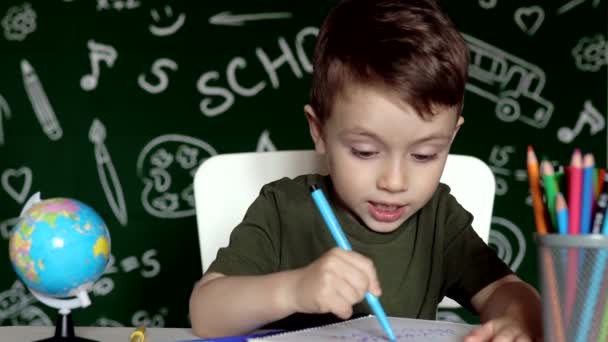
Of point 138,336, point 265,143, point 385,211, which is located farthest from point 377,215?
point 265,143

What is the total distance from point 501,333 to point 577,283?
0.57 ft

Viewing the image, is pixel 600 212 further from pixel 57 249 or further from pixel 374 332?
pixel 57 249

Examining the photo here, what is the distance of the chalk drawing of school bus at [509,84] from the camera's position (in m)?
2.26

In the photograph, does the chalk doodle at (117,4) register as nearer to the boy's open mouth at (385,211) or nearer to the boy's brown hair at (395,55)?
the boy's brown hair at (395,55)

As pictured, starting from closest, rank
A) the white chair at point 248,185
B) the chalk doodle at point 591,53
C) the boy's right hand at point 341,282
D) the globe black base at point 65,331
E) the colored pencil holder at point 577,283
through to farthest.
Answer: the colored pencil holder at point 577,283
the boy's right hand at point 341,282
the globe black base at point 65,331
the white chair at point 248,185
the chalk doodle at point 591,53

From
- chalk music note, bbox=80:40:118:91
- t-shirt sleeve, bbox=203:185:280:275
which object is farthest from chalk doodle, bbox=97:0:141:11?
t-shirt sleeve, bbox=203:185:280:275

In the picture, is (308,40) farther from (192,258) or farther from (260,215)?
(260,215)

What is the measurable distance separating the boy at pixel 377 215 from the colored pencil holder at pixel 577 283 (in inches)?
5.7

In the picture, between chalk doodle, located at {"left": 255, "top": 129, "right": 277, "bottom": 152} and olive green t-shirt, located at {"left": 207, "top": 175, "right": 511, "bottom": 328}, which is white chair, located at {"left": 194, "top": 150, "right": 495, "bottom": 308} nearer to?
olive green t-shirt, located at {"left": 207, "top": 175, "right": 511, "bottom": 328}

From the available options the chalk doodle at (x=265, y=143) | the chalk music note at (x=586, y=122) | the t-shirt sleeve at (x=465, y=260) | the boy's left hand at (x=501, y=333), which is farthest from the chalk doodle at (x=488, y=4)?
the boy's left hand at (x=501, y=333)

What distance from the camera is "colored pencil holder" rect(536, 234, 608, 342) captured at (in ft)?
1.85

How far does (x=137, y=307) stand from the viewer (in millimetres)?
2303

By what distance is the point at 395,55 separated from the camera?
876mm

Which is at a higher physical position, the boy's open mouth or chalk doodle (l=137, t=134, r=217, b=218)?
the boy's open mouth
